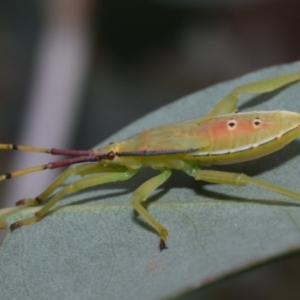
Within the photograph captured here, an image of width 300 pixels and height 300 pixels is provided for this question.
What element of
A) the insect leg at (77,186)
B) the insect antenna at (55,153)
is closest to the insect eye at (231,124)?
the insect leg at (77,186)

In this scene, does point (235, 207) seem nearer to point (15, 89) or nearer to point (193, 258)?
point (193, 258)

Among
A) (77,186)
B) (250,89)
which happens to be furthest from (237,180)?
(77,186)

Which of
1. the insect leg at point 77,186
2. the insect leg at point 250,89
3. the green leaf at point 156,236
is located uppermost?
the insect leg at point 250,89

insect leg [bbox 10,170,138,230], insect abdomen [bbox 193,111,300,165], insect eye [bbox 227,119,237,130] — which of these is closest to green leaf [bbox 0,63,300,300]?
insect leg [bbox 10,170,138,230]

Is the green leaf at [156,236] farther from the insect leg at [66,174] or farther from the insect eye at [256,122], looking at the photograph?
the insect eye at [256,122]

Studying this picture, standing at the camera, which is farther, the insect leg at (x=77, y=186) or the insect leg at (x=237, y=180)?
the insect leg at (x=77, y=186)

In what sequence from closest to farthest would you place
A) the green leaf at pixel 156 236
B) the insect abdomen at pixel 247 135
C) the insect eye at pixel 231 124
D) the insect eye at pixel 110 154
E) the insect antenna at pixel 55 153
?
1. the green leaf at pixel 156 236
2. the insect abdomen at pixel 247 135
3. the insect eye at pixel 231 124
4. the insect antenna at pixel 55 153
5. the insect eye at pixel 110 154
